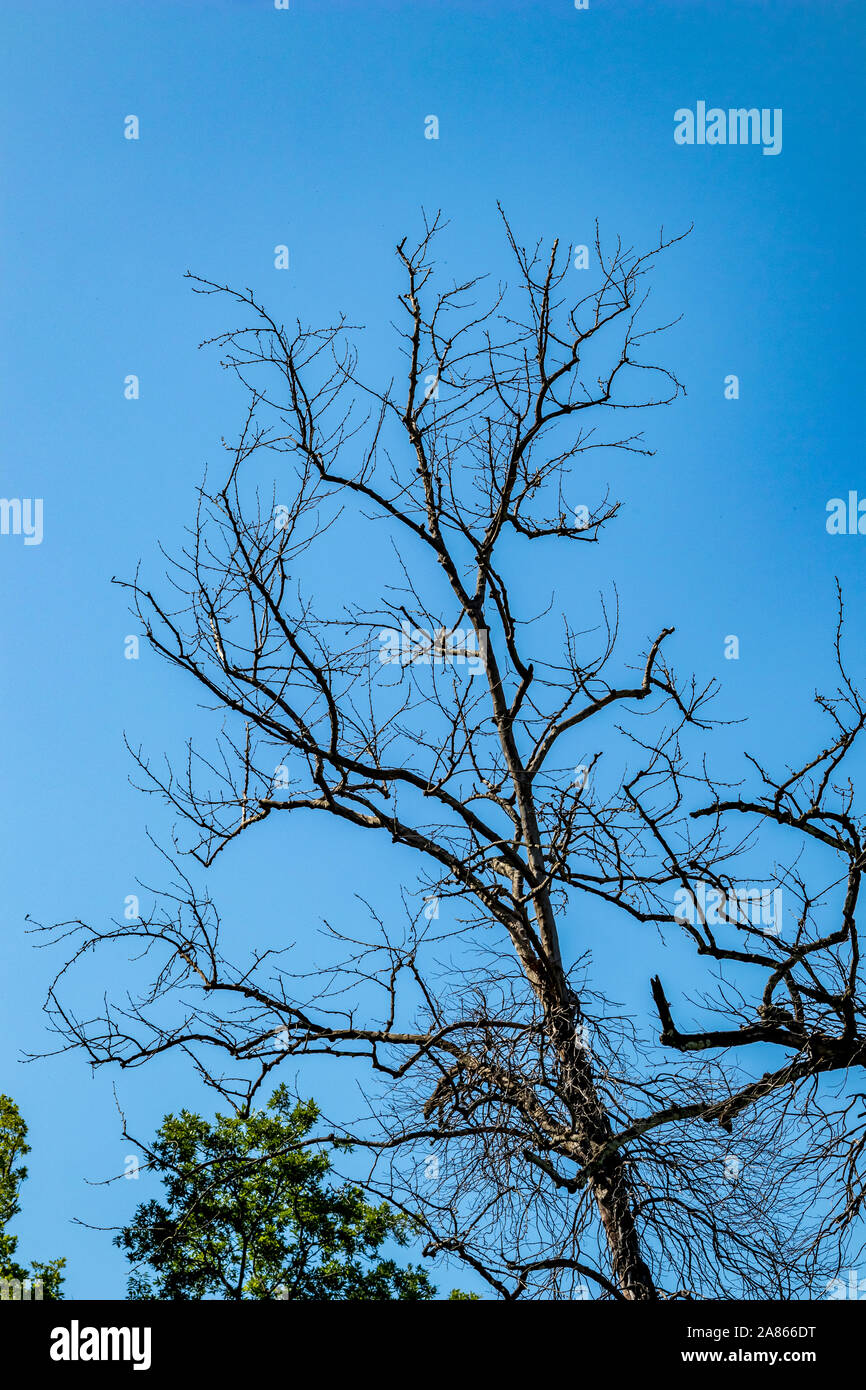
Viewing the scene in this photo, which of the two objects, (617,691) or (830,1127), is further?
(617,691)

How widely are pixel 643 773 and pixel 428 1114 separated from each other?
2.50m

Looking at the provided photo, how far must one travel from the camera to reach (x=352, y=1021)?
7.21 m

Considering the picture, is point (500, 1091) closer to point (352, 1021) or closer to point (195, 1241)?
point (352, 1021)

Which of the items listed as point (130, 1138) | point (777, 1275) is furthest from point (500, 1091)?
point (130, 1138)

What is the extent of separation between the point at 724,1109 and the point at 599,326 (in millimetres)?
5328

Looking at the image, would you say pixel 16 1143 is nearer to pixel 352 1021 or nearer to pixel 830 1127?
pixel 352 1021

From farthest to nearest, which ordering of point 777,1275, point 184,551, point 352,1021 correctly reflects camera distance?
1. point 352,1021
2. point 184,551
3. point 777,1275

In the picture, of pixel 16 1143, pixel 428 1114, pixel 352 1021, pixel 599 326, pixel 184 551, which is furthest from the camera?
pixel 16 1143

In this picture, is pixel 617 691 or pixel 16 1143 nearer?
pixel 617 691

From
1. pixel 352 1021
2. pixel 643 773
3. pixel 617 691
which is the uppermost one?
pixel 617 691

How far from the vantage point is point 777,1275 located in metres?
5.64
